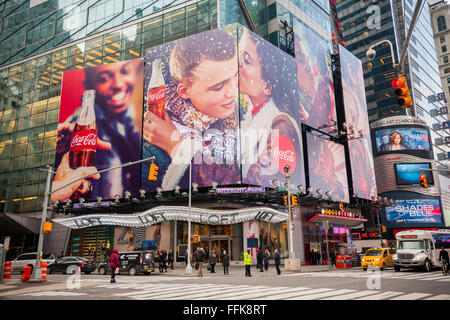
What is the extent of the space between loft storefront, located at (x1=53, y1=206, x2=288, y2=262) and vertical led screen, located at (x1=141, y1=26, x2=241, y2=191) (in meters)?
3.33

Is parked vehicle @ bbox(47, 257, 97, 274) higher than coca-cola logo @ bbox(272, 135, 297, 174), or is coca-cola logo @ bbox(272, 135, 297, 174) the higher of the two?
coca-cola logo @ bbox(272, 135, 297, 174)

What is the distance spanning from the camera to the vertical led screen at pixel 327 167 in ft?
146

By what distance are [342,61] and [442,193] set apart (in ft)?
145

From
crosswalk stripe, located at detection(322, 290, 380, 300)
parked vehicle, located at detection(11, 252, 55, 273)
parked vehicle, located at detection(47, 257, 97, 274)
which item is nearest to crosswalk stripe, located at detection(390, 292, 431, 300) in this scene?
crosswalk stripe, located at detection(322, 290, 380, 300)

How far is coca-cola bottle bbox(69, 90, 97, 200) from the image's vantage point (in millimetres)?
43062

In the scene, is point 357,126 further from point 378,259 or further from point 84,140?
point 84,140

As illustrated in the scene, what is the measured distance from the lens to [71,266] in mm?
29859

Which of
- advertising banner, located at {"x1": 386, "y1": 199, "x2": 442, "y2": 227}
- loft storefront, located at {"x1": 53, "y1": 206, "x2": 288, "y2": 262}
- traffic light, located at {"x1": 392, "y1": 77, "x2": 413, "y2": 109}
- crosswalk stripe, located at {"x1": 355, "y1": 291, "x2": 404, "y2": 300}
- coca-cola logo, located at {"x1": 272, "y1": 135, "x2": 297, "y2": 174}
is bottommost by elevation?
crosswalk stripe, located at {"x1": 355, "y1": 291, "x2": 404, "y2": 300}

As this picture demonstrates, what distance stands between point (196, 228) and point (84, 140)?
18.1 m

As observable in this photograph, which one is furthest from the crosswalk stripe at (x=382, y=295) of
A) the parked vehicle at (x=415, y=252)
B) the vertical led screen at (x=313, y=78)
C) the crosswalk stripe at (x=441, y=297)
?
the vertical led screen at (x=313, y=78)

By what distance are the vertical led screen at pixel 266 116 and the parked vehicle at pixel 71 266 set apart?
51.2ft

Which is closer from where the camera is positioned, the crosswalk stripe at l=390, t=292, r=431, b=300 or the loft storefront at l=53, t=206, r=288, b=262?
the crosswalk stripe at l=390, t=292, r=431, b=300

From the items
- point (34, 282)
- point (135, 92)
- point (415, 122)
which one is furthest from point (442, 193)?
point (34, 282)

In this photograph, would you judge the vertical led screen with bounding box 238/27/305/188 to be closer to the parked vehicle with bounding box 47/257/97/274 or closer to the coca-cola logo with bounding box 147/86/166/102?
the coca-cola logo with bounding box 147/86/166/102
